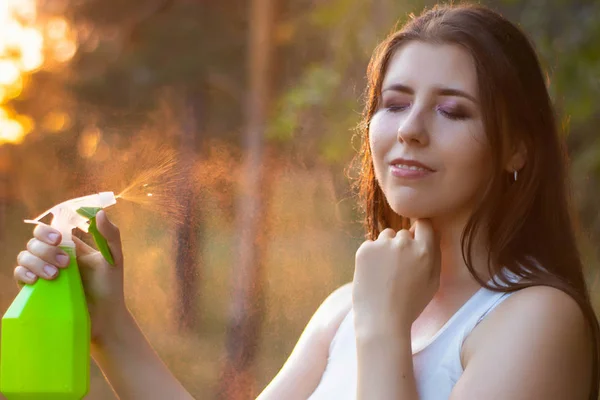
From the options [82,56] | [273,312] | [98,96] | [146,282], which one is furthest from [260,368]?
[82,56]

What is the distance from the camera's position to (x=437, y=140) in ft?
3.39

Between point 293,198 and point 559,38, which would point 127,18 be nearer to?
point 293,198

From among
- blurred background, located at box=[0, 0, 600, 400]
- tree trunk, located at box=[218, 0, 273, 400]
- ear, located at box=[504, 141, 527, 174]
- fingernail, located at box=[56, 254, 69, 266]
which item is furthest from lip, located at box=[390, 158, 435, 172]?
tree trunk, located at box=[218, 0, 273, 400]

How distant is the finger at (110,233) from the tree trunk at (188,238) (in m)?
0.44

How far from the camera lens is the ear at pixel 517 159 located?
3.58 ft

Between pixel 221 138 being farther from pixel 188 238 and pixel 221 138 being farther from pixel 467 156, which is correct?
pixel 467 156

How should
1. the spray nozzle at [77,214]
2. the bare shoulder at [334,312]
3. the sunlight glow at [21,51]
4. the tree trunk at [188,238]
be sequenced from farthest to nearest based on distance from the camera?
the sunlight glow at [21,51]
the tree trunk at [188,238]
the bare shoulder at [334,312]
the spray nozzle at [77,214]

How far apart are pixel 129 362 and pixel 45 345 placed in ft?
0.67

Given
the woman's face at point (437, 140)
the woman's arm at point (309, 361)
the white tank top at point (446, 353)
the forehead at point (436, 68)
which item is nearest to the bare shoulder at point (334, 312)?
the woman's arm at point (309, 361)

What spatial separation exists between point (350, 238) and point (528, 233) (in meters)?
0.79

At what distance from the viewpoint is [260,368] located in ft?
5.99

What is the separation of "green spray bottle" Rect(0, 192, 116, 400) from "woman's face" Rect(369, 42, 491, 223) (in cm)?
44

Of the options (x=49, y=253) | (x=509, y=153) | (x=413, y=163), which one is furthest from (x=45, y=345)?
(x=509, y=153)

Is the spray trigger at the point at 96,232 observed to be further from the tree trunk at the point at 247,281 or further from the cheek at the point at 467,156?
the tree trunk at the point at 247,281
